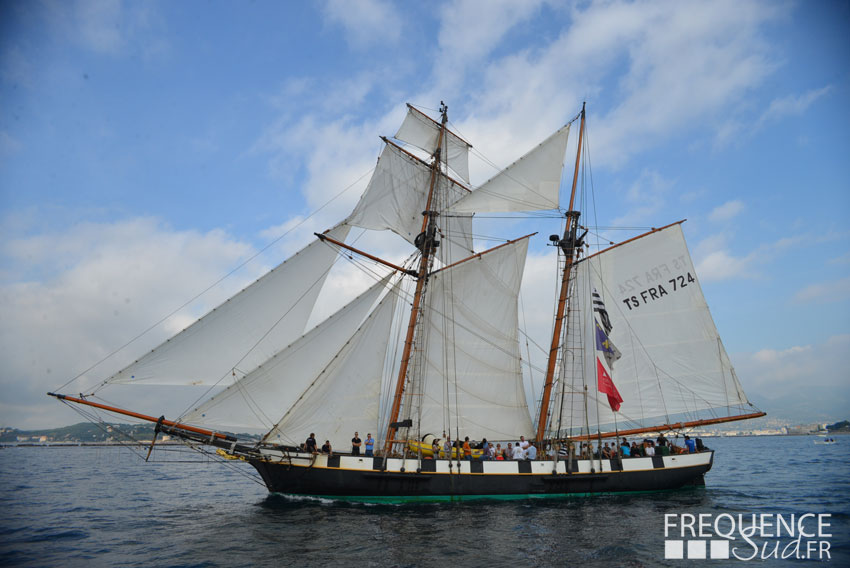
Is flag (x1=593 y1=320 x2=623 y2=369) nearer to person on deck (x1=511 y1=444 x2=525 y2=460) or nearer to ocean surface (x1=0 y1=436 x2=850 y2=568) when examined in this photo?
ocean surface (x1=0 y1=436 x2=850 y2=568)

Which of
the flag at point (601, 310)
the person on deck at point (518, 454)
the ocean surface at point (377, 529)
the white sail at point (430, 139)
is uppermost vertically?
the white sail at point (430, 139)

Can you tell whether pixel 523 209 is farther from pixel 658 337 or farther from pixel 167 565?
pixel 167 565

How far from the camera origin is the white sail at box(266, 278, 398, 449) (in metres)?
21.8

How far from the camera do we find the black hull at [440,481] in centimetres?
2109

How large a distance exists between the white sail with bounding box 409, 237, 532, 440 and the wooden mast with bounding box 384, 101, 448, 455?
0.77 meters

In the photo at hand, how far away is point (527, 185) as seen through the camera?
29656 mm

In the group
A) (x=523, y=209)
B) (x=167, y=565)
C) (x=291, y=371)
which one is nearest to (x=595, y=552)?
(x=167, y=565)

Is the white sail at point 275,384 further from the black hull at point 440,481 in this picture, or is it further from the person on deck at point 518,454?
the person on deck at point 518,454

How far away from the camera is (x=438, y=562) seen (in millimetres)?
13266

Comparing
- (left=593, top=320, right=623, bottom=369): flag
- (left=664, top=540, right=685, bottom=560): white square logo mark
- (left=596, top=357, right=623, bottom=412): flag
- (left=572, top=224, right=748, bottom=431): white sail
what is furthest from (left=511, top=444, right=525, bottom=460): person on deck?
(left=664, top=540, right=685, bottom=560): white square logo mark

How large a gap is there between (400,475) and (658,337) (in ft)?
54.0

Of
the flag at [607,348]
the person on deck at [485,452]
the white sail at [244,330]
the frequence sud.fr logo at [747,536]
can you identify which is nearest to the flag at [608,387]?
the flag at [607,348]

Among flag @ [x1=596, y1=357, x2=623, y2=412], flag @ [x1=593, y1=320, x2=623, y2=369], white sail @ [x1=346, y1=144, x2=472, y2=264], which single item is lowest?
flag @ [x1=596, y1=357, x2=623, y2=412]

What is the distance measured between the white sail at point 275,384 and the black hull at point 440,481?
240cm
